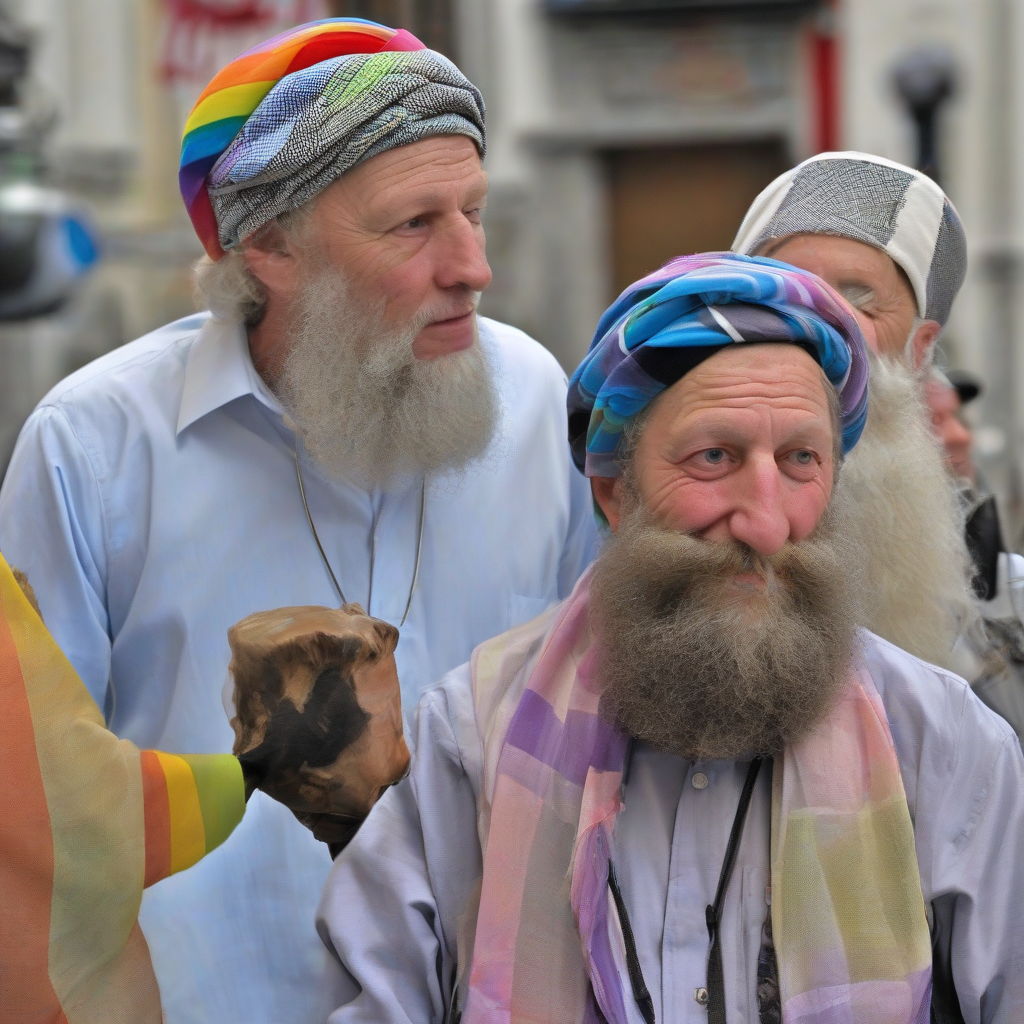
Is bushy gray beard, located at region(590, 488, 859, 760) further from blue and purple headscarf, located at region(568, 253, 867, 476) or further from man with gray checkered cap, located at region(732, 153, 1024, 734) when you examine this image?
man with gray checkered cap, located at region(732, 153, 1024, 734)

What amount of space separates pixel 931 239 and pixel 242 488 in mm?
1372

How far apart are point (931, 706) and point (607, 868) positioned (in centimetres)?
52

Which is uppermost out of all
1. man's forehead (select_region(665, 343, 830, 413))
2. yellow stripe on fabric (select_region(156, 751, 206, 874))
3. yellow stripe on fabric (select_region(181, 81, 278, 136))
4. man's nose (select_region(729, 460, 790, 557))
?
yellow stripe on fabric (select_region(181, 81, 278, 136))

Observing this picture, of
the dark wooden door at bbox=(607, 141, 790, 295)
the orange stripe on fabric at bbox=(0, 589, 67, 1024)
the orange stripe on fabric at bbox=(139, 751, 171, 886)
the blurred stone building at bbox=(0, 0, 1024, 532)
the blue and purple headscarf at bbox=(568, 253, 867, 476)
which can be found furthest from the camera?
the dark wooden door at bbox=(607, 141, 790, 295)

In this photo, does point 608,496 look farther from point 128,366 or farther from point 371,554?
point 128,366

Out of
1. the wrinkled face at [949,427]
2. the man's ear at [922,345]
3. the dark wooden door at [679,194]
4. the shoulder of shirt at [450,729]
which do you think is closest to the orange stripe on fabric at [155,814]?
the shoulder of shirt at [450,729]

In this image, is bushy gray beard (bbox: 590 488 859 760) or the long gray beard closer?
bushy gray beard (bbox: 590 488 859 760)

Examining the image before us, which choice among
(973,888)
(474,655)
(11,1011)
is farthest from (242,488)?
(973,888)

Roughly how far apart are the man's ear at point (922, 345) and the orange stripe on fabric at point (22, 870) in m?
1.74

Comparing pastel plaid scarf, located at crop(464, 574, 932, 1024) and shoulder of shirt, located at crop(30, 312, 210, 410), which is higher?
shoulder of shirt, located at crop(30, 312, 210, 410)

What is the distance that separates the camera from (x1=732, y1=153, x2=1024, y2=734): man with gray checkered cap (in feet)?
8.77

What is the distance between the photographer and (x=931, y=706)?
7.07 ft

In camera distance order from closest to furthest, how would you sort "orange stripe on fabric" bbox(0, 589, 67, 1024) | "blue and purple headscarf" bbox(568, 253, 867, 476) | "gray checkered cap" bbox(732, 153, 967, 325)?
"orange stripe on fabric" bbox(0, 589, 67, 1024), "blue and purple headscarf" bbox(568, 253, 867, 476), "gray checkered cap" bbox(732, 153, 967, 325)

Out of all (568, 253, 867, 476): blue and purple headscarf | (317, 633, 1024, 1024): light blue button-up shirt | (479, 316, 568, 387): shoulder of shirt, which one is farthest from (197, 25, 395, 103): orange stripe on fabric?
(317, 633, 1024, 1024): light blue button-up shirt
